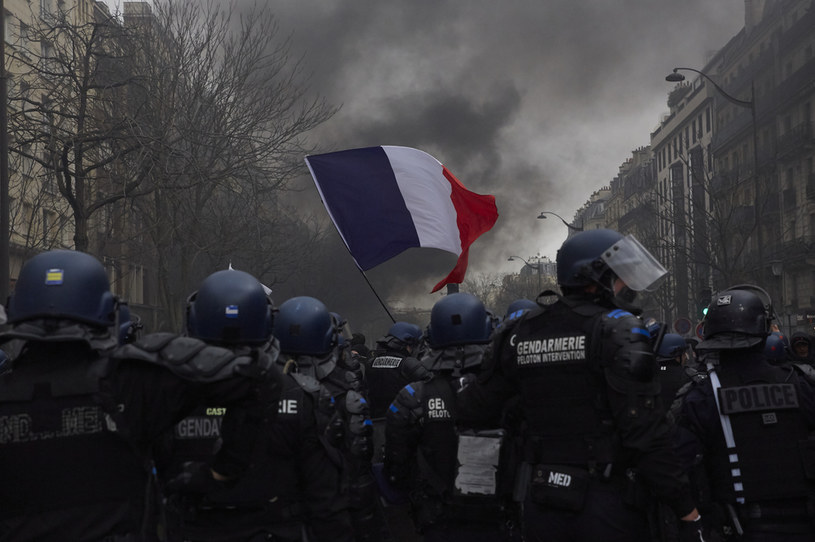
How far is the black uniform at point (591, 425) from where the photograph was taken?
3.32 m

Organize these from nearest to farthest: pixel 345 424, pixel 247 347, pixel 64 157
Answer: pixel 247 347 < pixel 345 424 < pixel 64 157

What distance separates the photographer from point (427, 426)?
4867 mm

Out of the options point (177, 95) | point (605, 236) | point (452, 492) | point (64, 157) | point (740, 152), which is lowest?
point (452, 492)

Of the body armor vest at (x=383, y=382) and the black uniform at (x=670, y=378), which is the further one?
the black uniform at (x=670, y=378)

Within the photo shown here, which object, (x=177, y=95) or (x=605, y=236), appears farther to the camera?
(x=177, y=95)

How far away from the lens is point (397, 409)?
4957 millimetres

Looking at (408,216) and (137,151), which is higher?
(137,151)

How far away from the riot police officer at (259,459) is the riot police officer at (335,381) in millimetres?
526

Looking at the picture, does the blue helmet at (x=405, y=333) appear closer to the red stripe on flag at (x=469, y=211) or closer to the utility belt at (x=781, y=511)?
the red stripe on flag at (x=469, y=211)

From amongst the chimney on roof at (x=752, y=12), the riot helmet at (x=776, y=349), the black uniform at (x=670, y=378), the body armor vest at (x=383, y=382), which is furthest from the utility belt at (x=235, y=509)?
the chimney on roof at (x=752, y=12)

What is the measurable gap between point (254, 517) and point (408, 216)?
4.63 meters

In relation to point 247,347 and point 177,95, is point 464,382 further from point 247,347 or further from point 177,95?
point 177,95

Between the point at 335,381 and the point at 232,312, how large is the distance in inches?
65.6

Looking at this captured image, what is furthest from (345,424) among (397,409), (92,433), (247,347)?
(92,433)
